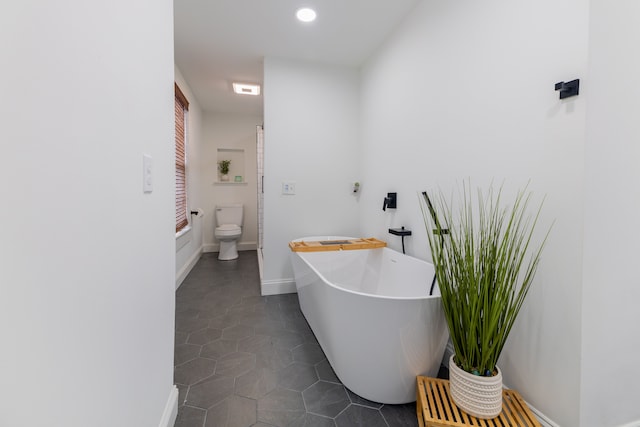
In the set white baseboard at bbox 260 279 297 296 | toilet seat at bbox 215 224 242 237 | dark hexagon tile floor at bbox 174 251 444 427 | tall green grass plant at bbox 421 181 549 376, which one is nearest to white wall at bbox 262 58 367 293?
white baseboard at bbox 260 279 297 296

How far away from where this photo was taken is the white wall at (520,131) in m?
1.07

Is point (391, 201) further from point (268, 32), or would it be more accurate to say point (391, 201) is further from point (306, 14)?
point (268, 32)

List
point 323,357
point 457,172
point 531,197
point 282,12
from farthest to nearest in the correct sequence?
1. point 282,12
2. point 323,357
3. point 457,172
4. point 531,197

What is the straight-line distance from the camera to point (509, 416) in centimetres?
112

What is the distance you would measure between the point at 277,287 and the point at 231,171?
284 cm

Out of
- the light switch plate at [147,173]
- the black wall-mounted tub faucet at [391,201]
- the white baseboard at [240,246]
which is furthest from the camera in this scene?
the white baseboard at [240,246]

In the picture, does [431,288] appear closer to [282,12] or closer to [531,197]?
Result: [531,197]

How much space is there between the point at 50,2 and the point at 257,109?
4369 mm

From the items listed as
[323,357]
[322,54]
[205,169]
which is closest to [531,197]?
[323,357]

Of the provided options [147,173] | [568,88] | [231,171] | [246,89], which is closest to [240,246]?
[231,171]

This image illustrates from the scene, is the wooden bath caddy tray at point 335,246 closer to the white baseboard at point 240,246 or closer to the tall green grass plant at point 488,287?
the tall green grass plant at point 488,287

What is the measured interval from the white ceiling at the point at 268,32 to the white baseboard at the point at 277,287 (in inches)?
93.6

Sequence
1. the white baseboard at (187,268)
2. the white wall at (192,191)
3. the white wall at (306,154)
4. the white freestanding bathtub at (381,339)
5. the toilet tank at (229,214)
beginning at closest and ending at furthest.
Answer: the white freestanding bathtub at (381,339)
the white wall at (306,154)
the white baseboard at (187,268)
the white wall at (192,191)
the toilet tank at (229,214)

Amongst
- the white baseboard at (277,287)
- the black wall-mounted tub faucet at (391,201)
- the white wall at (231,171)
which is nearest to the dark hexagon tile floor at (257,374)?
the white baseboard at (277,287)
